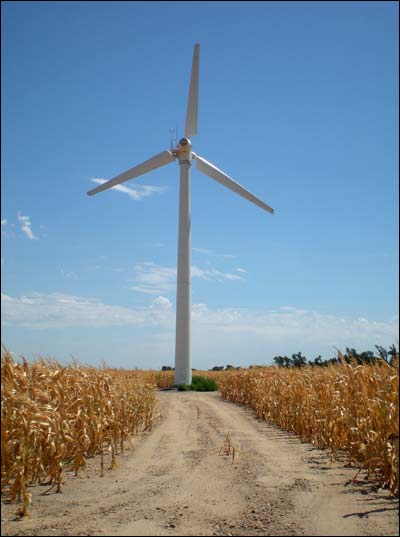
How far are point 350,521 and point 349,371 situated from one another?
3.92 meters

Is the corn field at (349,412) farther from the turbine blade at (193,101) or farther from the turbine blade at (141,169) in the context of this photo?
the turbine blade at (193,101)

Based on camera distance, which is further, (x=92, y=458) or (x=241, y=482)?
(x=92, y=458)

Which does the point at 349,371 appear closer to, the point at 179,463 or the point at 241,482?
the point at 241,482

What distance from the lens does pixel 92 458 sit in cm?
1135

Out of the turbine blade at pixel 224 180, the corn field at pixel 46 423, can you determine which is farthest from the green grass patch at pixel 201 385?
the corn field at pixel 46 423

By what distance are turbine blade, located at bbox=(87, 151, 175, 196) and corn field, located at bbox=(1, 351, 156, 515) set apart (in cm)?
2991

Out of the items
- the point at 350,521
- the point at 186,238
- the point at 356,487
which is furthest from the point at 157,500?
the point at 186,238

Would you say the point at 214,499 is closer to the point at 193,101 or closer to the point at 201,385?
the point at 201,385

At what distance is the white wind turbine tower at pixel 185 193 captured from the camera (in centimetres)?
3969

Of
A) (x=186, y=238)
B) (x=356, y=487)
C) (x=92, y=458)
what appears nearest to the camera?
(x=356, y=487)

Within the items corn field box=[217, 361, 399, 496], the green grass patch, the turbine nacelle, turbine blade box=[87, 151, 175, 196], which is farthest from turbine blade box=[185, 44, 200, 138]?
corn field box=[217, 361, 399, 496]

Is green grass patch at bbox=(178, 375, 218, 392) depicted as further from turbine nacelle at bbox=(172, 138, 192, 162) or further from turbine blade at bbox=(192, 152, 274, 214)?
turbine nacelle at bbox=(172, 138, 192, 162)

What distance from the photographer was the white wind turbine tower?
3969 cm

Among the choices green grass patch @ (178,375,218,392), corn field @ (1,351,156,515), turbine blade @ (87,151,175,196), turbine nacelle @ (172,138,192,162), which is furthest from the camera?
turbine nacelle @ (172,138,192,162)
